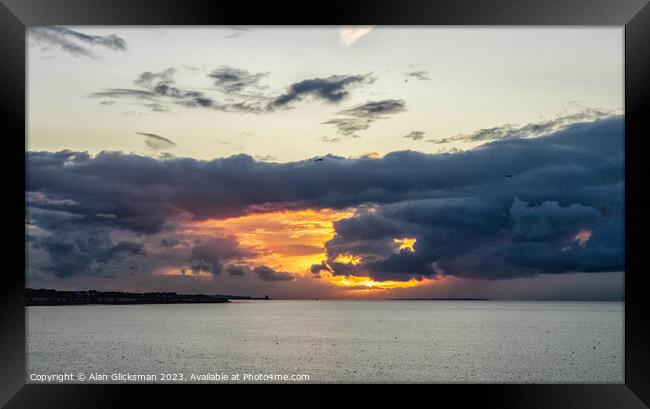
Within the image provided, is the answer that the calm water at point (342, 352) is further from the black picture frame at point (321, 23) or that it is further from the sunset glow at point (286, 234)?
the black picture frame at point (321, 23)

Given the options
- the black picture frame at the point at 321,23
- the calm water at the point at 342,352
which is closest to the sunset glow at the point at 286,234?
the calm water at the point at 342,352

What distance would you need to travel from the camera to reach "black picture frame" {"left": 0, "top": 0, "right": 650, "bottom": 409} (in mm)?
5512

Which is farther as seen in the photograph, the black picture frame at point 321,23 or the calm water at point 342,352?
the calm water at point 342,352

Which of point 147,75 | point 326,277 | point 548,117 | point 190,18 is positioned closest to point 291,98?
point 147,75

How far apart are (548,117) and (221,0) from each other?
5531cm

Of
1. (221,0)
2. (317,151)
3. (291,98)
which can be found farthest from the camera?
(317,151)

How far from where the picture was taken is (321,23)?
5.87m

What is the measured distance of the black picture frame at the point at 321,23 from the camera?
5.51m

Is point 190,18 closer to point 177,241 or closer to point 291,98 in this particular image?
point 291,98

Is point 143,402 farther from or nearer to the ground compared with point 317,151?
nearer to the ground

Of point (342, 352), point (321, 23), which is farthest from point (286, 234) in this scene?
point (321, 23)

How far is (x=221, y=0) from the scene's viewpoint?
5527mm

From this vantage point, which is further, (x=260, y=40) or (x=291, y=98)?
(x=260, y=40)

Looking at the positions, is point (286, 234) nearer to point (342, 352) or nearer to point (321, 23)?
point (342, 352)
